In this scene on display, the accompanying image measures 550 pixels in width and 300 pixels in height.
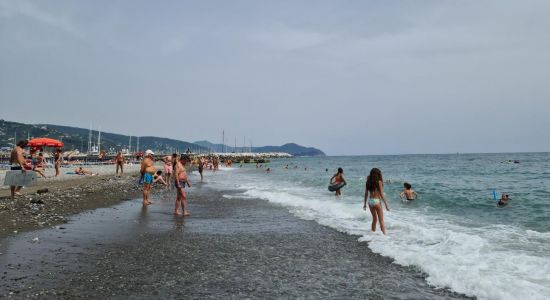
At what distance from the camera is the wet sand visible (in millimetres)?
5105

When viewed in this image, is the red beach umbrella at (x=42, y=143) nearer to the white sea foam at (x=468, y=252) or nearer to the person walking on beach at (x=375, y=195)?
the white sea foam at (x=468, y=252)

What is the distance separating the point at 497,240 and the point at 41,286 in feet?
30.5

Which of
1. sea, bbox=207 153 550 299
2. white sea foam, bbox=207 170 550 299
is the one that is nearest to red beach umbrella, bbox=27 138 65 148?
sea, bbox=207 153 550 299

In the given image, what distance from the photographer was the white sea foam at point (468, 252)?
5.60 metres

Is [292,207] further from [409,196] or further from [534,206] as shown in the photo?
[534,206]

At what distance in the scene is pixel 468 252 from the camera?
24.9ft

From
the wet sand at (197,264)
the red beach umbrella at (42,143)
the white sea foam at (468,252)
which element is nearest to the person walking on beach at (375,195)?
the white sea foam at (468,252)

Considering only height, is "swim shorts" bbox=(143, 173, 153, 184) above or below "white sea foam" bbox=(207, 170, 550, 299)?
above

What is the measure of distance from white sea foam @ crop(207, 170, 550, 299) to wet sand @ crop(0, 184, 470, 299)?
0.40 meters

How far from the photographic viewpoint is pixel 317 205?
50.7ft

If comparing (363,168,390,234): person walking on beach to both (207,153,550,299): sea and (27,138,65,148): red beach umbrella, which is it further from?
(27,138,65,148): red beach umbrella

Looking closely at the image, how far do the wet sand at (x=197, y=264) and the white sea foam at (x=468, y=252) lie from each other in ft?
1.31

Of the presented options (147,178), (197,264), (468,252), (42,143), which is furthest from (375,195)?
(42,143)

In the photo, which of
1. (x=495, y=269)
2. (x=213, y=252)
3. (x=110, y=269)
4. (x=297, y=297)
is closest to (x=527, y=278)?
(x=495, y=269)
